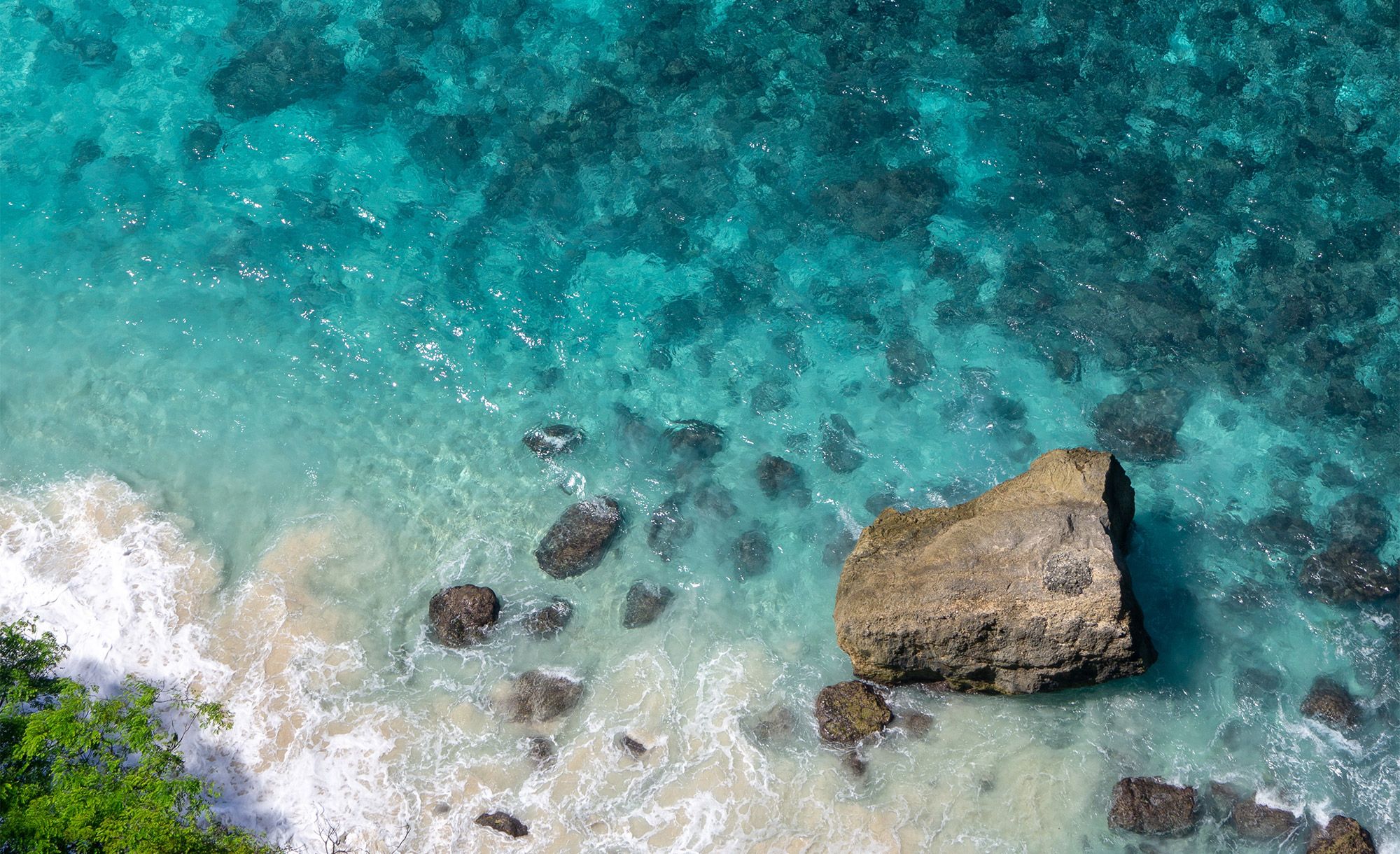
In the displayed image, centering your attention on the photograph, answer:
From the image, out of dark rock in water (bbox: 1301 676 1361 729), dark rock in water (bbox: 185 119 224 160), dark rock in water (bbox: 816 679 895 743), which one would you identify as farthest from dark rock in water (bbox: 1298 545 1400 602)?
dark rock in water (bbox: 185 119 224 160)

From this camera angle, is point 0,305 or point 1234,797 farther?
point 0,305

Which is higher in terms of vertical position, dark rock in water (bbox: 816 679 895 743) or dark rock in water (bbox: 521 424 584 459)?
dark rock in water (bbox: 521 424 584 459)

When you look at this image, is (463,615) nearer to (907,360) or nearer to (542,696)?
(542,696)

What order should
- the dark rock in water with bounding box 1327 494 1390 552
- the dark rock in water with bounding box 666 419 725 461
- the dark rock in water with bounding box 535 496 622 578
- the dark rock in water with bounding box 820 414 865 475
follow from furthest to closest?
1. the dark rock in water with bounding box 666 419 725 461
2. the dark rock in water with bounding box 820 414 865 475
3. the dark rock in water with bounding box 1327 494 1390 552
4. the dark rock in water with bounding box 535 496 622 578

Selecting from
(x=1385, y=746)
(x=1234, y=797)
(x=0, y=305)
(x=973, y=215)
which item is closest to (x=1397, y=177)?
(x=973, y=215)

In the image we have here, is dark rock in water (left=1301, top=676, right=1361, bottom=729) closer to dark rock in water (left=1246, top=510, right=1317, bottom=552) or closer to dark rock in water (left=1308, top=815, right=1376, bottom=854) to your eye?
dark rock in water (left=1308, top=815, right=1376, bottom=854)

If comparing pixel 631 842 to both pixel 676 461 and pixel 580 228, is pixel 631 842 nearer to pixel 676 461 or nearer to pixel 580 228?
pixel 676 461

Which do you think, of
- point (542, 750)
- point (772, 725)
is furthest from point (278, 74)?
point (772, 725)
